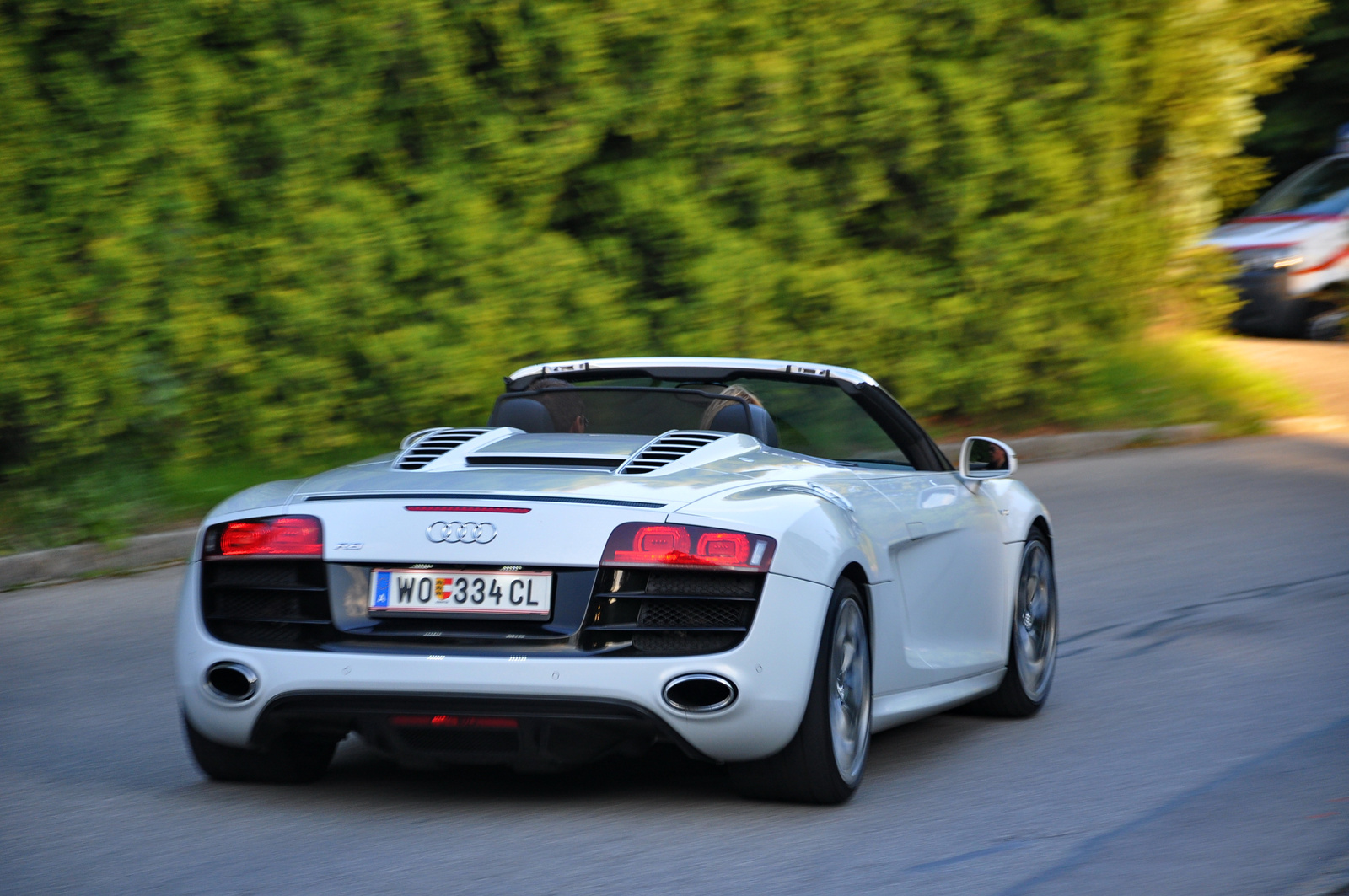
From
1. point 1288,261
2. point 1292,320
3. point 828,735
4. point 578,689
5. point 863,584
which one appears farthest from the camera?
point 1292,320

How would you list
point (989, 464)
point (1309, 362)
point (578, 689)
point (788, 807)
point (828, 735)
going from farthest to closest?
1. point (1309, 362)
2. point (989, 464)
3. point (788, 807)
4. point (828, 735)
5. point (578, 689)

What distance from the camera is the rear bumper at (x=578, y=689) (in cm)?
415

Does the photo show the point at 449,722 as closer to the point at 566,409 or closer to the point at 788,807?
the point at 788,807

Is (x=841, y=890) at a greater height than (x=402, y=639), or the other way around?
(x=402, y=639)

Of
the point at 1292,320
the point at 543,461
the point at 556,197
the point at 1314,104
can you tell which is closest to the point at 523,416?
the point at 543,461

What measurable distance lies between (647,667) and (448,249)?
8065mm

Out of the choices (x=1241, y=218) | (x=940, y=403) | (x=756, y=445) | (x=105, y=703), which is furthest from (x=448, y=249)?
(x=1241, y=218)

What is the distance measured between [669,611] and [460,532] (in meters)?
0.57

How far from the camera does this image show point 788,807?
179 inches

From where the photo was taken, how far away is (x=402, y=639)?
14.0 feet

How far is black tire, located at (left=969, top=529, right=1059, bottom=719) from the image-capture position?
6035 millimetres

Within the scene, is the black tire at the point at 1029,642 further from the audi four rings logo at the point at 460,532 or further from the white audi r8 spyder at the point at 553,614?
the audi four rings logo at the point at 460,532

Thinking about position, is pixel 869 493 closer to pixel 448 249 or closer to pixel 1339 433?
pixel 448 249

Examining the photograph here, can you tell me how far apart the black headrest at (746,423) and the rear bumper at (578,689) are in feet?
3.09
